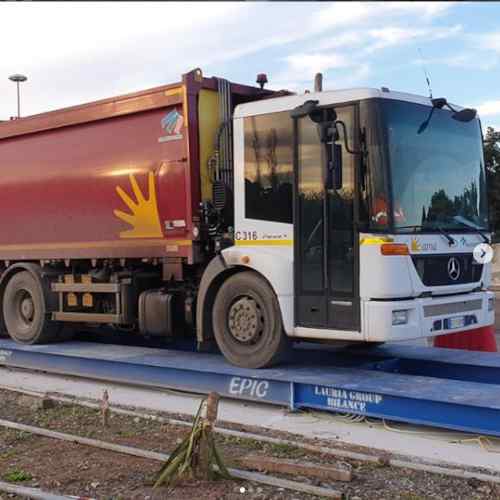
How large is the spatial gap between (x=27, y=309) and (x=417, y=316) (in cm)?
598

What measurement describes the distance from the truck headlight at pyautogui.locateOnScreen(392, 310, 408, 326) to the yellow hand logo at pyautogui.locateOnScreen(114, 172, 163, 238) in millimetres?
3185

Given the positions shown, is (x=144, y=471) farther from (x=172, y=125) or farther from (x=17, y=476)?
(x=172, y=125)

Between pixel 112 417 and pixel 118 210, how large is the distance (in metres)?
2.91

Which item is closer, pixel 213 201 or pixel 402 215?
pixel 402 215

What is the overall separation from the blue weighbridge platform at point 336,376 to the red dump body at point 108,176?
1.26m

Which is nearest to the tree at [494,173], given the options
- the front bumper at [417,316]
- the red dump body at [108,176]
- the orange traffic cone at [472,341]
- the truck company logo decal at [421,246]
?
the orange traffic cone at [472,341]

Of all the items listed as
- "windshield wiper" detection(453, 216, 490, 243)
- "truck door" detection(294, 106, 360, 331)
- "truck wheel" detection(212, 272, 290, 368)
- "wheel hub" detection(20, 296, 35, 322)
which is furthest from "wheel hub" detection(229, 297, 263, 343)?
"wheel hub" detection(20, 296, 35, 322)

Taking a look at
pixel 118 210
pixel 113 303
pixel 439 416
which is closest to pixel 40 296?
pixel 113 303

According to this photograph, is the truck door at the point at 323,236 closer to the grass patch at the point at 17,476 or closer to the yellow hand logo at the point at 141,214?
the yellow hand logo at the point at 141,214

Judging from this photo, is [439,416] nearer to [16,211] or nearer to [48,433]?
[48,433]

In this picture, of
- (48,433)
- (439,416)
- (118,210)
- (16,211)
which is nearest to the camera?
(439,416)

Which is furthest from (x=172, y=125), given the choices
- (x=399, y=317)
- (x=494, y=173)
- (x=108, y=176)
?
(x=494, y=173)

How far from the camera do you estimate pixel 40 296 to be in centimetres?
1019

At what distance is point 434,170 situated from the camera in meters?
7.16
